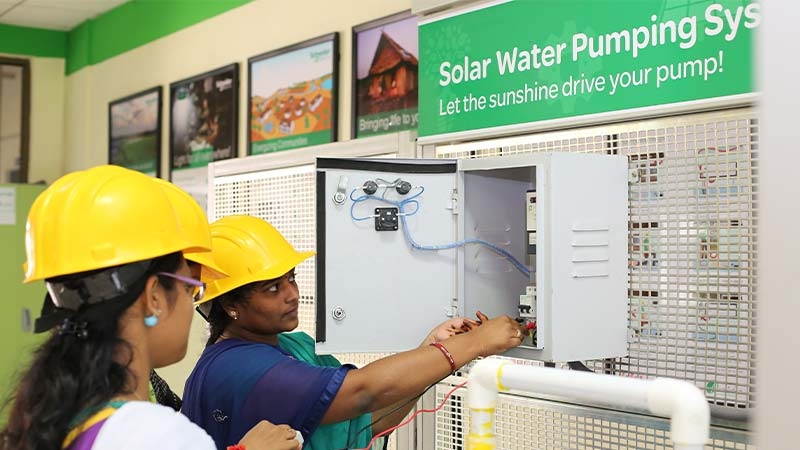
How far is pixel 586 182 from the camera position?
6.60 feet

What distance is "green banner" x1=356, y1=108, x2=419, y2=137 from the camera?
12.5 feet

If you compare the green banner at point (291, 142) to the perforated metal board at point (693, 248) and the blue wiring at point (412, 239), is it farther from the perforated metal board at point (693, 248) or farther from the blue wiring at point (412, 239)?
the perforated metal board at point (693, 248)

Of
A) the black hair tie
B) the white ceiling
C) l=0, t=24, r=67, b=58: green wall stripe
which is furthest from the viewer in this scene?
l=0, t=24, r=67, b=58: green wall stripe

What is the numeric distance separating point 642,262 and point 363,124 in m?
2.18

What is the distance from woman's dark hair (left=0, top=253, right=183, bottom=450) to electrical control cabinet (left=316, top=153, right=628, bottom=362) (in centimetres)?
75

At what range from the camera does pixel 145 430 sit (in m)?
1.29

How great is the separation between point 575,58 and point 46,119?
5423mm

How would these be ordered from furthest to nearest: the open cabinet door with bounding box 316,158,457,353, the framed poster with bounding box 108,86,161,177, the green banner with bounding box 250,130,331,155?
the framed poster with bounding box 108,86,161,177 < the green banner with bounding box 250,130,331,155 < the open cabinet door with bounding box 316,158,457,353

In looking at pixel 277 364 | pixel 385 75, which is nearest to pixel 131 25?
pixel 385 75

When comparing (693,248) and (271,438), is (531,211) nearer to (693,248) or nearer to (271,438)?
(693,248)

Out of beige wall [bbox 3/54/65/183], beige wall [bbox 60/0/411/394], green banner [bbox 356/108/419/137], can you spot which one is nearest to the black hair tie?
beige wall [bbox 60/0/411/394]

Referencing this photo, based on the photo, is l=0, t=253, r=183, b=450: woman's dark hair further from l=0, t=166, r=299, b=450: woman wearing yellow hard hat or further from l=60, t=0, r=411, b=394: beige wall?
l=60, t=0, r=411, b=394: beige wall

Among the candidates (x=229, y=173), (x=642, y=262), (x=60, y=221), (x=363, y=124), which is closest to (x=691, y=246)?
(x=642, y=262)

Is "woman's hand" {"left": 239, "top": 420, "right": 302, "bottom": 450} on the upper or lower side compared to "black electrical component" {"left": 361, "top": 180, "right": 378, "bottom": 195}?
lower
